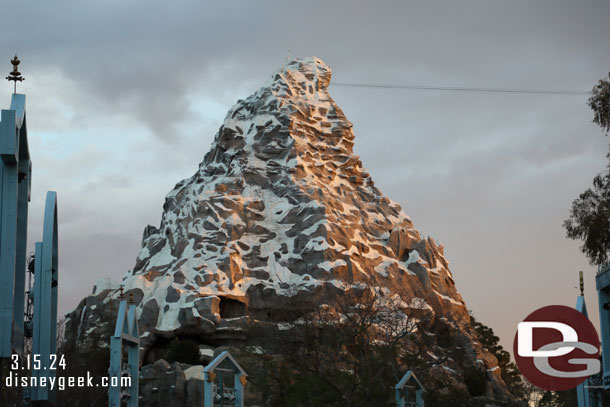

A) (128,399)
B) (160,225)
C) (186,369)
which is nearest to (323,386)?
(128,399)

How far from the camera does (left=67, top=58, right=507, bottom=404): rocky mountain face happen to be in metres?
53.8

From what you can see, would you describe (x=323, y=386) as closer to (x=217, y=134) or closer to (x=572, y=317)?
(x=572, y=317)

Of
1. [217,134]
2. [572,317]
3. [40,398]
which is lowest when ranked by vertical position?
[40,398]

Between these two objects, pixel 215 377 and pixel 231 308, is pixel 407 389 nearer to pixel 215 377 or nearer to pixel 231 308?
pixel 215 377

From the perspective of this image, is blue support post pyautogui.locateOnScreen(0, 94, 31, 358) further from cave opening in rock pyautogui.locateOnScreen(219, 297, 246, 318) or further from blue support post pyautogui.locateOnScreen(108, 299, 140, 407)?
cave opening in rock pyautogui.locateOnScreen(219, 297, 246, 318)

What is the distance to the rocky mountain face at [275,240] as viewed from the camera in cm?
5384

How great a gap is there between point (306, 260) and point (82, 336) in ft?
53.9

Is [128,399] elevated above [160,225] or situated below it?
below

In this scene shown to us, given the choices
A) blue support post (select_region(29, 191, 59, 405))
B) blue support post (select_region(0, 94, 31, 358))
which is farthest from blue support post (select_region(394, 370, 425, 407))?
blue support post (select_region(0, 94, 31, 358))

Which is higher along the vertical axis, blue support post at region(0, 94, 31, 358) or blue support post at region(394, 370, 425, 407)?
blue support post at region(0, 94, 31, 358)

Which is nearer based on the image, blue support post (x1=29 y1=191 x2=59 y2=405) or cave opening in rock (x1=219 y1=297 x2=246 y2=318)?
blue support post (x1=29 y1=191 x2=59 y2=405)

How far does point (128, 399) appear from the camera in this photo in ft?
48.7

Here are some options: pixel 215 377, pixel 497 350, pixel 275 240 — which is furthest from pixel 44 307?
pixel 497 350

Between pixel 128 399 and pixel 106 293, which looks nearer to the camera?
pixel 128 399
